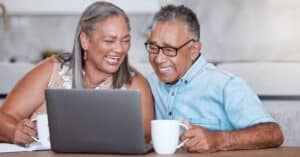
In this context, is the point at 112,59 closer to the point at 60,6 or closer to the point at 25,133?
the point at 25,133

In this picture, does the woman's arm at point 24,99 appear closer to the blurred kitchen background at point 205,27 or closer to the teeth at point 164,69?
the teeth at point 164,69

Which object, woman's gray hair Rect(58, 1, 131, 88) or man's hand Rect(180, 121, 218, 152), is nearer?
man's hand Rect(180, 121, 218, 152)

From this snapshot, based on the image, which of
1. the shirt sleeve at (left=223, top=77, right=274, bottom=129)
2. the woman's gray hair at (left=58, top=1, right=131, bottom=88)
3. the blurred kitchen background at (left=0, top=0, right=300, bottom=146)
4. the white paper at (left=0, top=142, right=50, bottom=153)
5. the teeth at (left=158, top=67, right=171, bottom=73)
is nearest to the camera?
the white paper at (left=0, top=142, right=50, bottom=153)

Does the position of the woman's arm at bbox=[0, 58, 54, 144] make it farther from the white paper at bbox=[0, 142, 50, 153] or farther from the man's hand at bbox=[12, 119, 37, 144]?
the white paper at bbox=[0, 142, 50, 153]

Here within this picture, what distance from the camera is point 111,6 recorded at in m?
2.17

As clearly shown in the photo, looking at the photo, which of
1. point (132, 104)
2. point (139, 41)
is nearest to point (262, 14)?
point (139, 41)

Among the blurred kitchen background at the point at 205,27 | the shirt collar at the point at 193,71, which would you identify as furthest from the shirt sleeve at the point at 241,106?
the blurred kitchen background at the point at 205,27

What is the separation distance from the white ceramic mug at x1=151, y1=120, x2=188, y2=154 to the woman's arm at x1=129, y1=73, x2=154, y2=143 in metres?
0.32

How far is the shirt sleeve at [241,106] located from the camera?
6.35 ft

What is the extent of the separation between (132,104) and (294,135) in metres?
1.08

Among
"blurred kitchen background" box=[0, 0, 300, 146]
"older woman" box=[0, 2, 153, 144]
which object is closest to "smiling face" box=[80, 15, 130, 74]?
"older woman" box=[0, 2, 153, 144]

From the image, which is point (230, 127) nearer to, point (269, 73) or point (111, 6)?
point (111, 6)

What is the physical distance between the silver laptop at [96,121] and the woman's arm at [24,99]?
1.16ft

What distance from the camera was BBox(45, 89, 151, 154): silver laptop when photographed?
1.64 m
